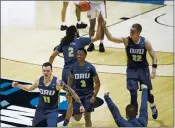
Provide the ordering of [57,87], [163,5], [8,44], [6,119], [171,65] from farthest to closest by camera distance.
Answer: [163,5]
[8,44]
[171,65]
[6,119]
[57,87]

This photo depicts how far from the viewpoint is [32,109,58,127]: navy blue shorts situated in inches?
264

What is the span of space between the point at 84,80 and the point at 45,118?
889mm

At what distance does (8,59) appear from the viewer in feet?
37.8

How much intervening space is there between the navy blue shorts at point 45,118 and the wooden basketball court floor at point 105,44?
1252 mm

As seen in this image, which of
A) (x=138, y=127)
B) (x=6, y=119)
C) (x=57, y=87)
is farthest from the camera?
(x=6, y=119)

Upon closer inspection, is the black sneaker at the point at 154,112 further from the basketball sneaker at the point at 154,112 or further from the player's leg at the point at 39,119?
the player's leg at the point at 39,119

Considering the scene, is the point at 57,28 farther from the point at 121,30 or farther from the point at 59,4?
the point at 59,4

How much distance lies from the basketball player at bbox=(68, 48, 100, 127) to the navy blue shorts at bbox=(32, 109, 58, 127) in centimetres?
65

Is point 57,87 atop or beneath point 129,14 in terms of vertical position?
atop

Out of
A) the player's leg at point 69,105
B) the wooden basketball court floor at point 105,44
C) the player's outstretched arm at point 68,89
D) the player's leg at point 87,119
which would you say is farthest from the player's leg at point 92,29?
the player's outstretched arm at point 68,89

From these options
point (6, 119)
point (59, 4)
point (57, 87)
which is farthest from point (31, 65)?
point (59, 4)

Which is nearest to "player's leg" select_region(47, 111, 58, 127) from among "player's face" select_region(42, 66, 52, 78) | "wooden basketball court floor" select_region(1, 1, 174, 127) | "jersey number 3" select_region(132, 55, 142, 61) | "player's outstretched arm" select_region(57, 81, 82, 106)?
"player's outstretched arm" select_region(57, 81, 82, 106)

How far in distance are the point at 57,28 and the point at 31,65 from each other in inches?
135

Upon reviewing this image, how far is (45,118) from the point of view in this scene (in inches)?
267
